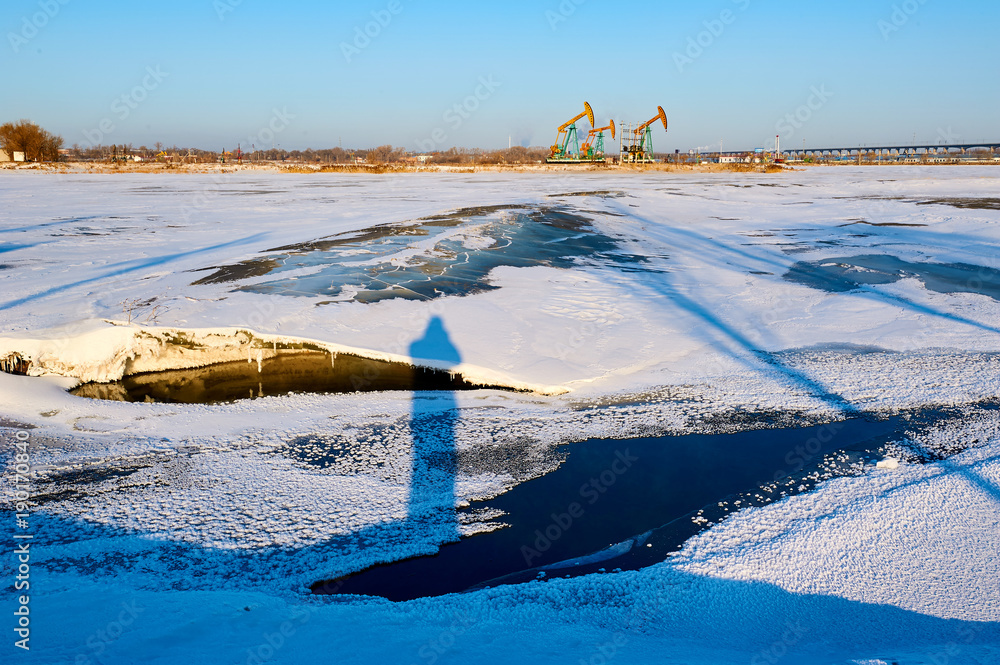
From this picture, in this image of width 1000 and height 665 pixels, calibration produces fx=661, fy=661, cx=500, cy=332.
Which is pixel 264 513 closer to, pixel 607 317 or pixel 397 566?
pixel 397 566

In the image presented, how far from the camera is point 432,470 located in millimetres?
4402

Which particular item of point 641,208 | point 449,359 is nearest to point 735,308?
point 449,359

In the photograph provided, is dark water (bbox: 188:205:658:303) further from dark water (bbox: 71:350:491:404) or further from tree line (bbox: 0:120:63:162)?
tree line (bbox: 0:120:63:162)

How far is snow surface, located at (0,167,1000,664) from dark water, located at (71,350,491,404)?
0.70 ft

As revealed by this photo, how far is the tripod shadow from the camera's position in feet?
12.6

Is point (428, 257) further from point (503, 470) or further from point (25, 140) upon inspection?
point (25, 140)

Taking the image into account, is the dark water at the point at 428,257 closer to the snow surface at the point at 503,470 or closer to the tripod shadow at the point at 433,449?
the snow surface at the point at 503,470

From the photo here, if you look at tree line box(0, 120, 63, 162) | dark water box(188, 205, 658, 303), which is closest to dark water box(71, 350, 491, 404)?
dark water box(188, 205, 658, 303)

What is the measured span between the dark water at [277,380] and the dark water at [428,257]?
1.64m

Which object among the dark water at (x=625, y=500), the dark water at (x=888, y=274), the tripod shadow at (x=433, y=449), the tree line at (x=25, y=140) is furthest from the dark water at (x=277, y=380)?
the tree line at (x=25, y=140)

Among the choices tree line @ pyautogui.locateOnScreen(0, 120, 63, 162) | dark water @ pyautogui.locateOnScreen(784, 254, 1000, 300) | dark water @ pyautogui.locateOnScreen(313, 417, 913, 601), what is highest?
tree line @ pyautogui.locateOnScreen(0, 120, 63, 162)

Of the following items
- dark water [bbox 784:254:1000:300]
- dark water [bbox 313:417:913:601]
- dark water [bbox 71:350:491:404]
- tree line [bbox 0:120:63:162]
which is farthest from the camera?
tree line [bbox 0:120:63:162]

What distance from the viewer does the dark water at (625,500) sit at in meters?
3.40

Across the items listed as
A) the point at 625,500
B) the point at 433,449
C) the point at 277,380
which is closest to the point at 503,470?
the point at 433,449
